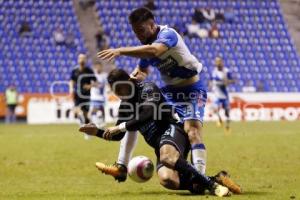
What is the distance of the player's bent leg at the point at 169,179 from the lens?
28.9 feet

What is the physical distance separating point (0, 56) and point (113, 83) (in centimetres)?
2914

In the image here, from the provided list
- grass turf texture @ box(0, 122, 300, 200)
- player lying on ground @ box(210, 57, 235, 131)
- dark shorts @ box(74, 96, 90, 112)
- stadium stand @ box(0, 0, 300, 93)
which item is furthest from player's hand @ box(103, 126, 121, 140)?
stadium stand @ box(0, 0, 300, 93)

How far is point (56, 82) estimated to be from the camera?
35.6m

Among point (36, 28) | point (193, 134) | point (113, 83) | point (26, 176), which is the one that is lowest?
point (26, 176)

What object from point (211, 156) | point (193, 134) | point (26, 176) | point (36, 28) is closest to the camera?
point (193, 134)

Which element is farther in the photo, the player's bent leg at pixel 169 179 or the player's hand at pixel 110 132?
the player's bent leg at pixel 169 179

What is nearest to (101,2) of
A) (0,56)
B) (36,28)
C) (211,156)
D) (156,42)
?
(36,28)

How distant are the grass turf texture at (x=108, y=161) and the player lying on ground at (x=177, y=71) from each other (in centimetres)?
76

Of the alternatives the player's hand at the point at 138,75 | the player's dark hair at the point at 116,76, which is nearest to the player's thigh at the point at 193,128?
the player's hand at the point at 138,75

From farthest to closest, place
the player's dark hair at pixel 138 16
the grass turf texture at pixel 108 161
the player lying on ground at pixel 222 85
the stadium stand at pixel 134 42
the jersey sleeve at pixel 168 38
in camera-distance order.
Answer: the stadium stand at pixel 134 42, the player lying on ground at pixel 222 85, the grass turf texture at pixel 108 161, the jersey sleeve at pixel 168 38, the player's dark hair at pixel 138 16

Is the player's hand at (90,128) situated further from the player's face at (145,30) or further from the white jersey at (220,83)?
the white jersey at (220,83)

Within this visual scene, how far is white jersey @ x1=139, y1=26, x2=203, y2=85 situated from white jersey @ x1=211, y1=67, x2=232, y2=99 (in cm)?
1584

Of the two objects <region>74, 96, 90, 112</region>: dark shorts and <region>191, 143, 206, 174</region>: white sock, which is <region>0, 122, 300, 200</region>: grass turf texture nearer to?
<region>191, 143, 206, 174</region>: white sock

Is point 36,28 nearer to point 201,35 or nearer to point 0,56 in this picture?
point 0,56
